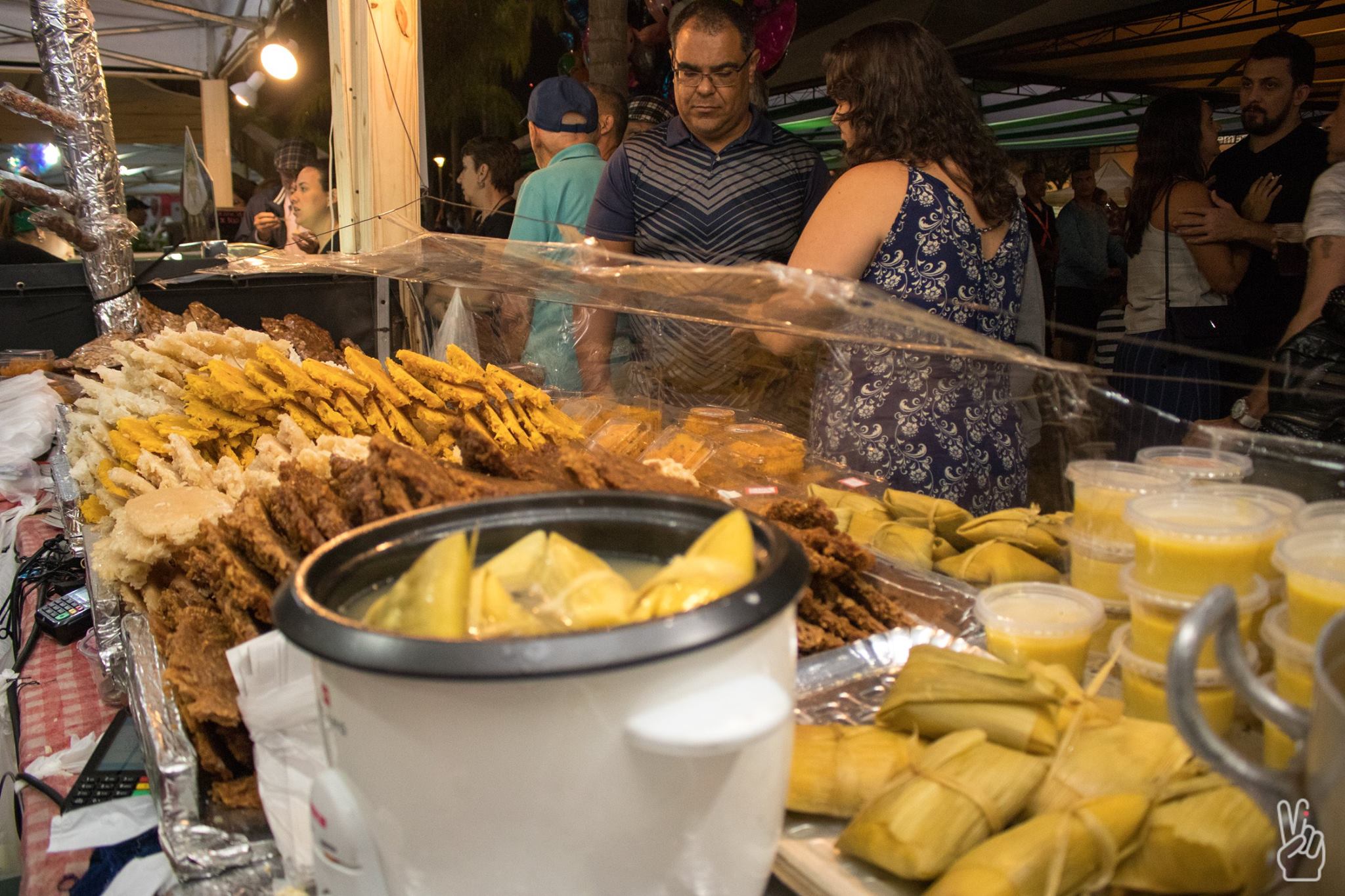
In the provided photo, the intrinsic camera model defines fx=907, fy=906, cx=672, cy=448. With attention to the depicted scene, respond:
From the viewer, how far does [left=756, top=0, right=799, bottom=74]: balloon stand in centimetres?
505

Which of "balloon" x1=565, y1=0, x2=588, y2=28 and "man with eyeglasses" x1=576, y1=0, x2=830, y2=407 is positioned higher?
"balloon" x1=565, y1=0, x2=588, y2=28

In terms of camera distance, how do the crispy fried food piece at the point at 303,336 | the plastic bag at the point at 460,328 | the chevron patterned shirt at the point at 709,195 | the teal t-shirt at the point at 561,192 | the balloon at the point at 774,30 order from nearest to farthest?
the plastic bag at the point at 460,328, the chevron patterned shirt at the point at 709,195, the crispy fried food piece at the point at 303,336, the teal t-shirt at the point at 561,192, the balloon at the point at 774,30

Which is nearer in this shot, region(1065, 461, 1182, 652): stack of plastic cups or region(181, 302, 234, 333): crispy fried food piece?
region(1065, 461, 1182, 652): stack of plastic cups

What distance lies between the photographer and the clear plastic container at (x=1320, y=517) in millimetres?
948

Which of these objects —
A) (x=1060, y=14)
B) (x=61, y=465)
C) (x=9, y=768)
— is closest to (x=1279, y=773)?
(x=9, y=768)

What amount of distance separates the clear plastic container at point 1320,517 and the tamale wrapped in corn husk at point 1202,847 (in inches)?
11.3

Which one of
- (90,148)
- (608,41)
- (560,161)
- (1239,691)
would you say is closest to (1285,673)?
(1239,691)

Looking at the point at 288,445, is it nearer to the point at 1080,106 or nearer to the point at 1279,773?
the point at 1279,773

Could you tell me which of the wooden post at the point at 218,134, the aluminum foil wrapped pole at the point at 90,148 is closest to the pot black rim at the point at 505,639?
the aluminum foil wrapped pole at the point at 90,148

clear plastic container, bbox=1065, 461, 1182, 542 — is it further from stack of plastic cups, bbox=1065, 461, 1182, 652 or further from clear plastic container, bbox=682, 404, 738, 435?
clear plastic container, bbox=682, 404, 738, 435

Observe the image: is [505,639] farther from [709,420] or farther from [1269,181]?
[1269,181]

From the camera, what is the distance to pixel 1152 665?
41.9 inches

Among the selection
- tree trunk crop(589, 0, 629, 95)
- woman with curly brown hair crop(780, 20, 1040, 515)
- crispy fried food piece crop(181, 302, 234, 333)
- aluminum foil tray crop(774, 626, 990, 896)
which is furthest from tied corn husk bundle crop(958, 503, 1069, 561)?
tree trunk crop(589, 0, 629, 95)

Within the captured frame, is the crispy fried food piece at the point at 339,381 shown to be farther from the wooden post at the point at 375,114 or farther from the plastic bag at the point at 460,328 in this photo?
the wooden post at the point at 375,114
